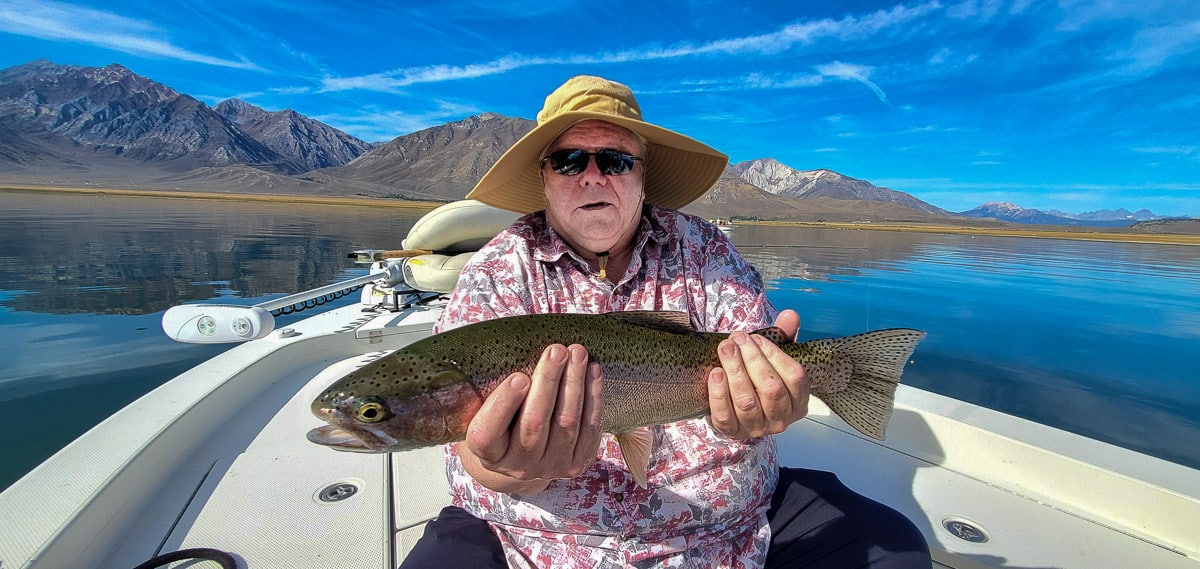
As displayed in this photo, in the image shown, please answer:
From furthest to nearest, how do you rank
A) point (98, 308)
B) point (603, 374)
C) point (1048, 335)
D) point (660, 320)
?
point (1048, 335), point (98, 308), point (660, 320), point (603, 374)

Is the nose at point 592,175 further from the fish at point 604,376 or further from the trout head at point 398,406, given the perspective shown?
the trout head at point 398,406

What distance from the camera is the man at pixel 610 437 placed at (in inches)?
90.4

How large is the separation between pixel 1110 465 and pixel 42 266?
3123cm

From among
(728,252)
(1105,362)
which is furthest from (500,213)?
(1105,362)

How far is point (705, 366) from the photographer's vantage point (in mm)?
2670

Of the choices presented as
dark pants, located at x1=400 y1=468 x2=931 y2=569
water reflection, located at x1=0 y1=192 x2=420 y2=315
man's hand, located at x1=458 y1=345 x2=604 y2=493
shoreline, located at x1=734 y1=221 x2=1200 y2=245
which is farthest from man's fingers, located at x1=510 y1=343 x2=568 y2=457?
shoreline, located at x1=734 y1=221 x2=1200 y2=245

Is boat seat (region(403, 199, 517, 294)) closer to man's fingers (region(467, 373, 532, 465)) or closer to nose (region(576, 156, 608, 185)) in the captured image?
nose (region(576, 156, 608, 185))

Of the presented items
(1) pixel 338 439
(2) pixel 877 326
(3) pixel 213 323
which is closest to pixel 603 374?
(1) pixel 338 439

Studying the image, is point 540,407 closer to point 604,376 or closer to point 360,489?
point 604,376

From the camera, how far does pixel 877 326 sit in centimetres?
1522

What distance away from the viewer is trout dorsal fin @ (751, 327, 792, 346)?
2739 millimetres

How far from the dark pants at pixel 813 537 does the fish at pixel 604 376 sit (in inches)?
16.9

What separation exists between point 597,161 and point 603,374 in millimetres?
1324

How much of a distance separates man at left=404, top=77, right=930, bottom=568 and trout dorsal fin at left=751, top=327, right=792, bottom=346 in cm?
12
